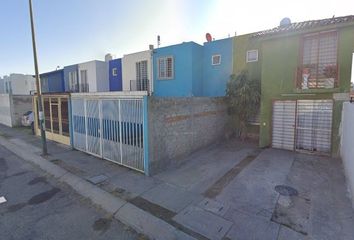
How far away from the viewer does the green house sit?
8500 millimetres

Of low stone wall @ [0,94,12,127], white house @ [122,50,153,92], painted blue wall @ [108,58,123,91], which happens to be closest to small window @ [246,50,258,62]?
white house @ [122,50,153,92]

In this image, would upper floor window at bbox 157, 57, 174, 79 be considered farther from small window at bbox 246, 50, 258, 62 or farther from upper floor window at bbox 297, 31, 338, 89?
upper floor window at bbox 297, 31, 338, 89

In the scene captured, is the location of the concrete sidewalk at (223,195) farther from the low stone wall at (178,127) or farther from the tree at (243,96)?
the tree at (243,96)

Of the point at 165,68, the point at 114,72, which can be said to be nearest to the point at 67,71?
the point at 114,72

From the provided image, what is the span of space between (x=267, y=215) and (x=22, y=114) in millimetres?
22106

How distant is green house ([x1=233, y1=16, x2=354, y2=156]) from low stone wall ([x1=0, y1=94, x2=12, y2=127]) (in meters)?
21.7

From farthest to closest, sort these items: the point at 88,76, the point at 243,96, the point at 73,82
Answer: the point at 73,82 → the point at 88,76 → the point at 243,96

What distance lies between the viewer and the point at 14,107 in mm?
18562

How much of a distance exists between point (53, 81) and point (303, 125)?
26.6m

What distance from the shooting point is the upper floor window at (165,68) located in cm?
1450

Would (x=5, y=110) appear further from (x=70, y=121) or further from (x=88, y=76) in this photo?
(x=70, y=121)

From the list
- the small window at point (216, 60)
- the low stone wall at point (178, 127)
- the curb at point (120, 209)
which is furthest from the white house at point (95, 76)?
the low stone wall at point (178, 127)

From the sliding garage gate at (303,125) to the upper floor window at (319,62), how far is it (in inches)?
33.7

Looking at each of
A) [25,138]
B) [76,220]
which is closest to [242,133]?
[76,220]
